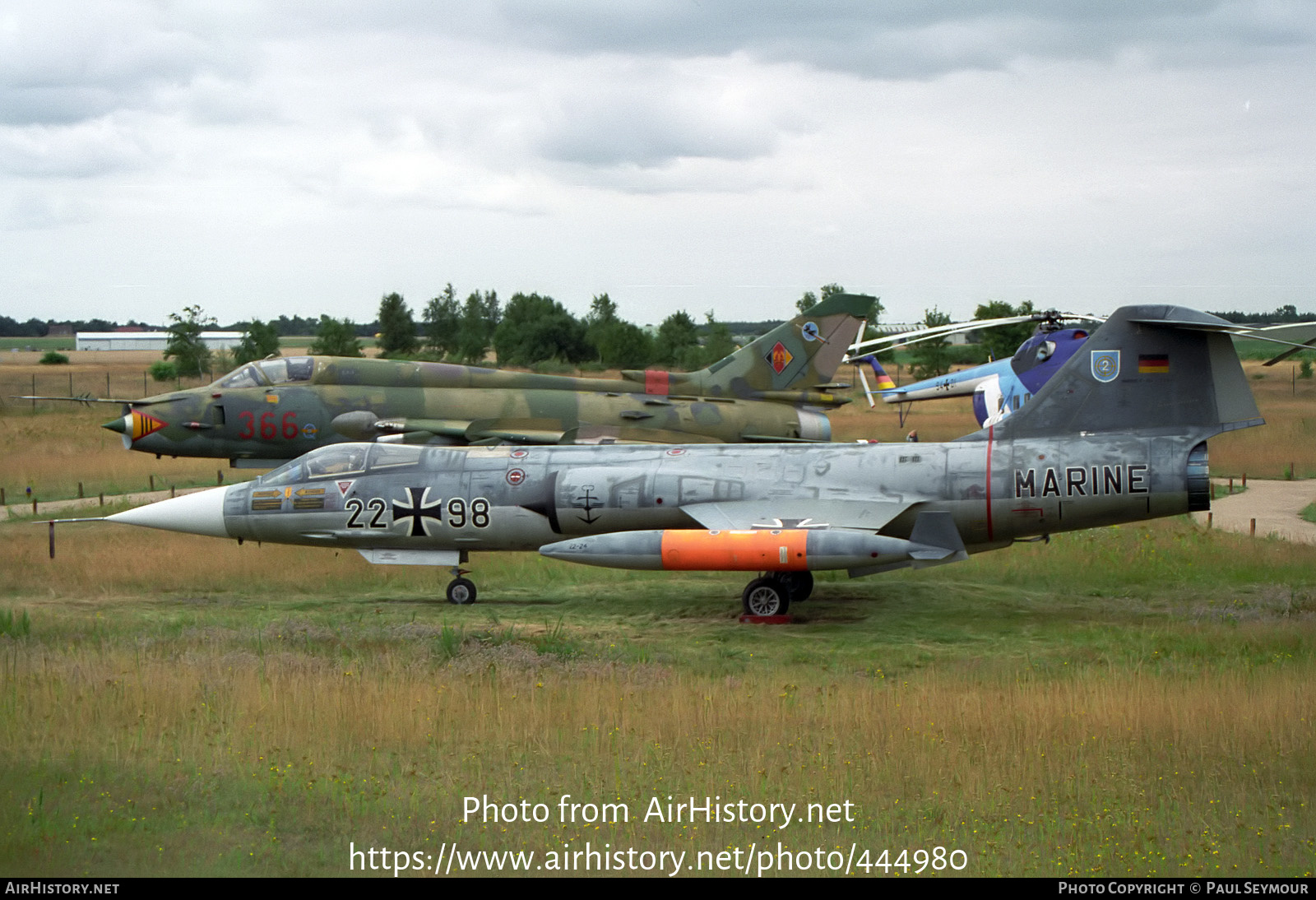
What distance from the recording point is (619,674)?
41.2 ft

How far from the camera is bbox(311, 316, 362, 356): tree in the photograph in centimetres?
6431

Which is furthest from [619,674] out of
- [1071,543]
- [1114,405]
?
[1071,543]

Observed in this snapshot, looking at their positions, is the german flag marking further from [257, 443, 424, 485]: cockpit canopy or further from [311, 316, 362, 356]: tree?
[311, 316, 362, 356]: tree

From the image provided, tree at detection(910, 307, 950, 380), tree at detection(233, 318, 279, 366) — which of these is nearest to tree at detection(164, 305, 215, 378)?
tree at detection(233, 318, 279, 366)

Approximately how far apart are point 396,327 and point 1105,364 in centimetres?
6657

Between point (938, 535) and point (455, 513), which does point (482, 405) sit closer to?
point (455, 513)

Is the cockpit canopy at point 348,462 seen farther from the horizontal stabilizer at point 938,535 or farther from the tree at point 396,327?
the tree at point 396,327

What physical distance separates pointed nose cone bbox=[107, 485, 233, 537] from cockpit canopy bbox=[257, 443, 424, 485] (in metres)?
0.75

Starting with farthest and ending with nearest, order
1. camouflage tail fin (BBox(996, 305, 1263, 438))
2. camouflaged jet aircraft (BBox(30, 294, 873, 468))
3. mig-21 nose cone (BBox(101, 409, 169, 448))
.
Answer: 1. mig-21 nose cone (BBox(101, 409, 169, 448))
2. camouflaged jet aircraft (BBox(30, 294, 873, 468))
3. camouflage tail fin (BBox(996, 305, 1263, 438))

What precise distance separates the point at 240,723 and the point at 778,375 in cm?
Answer: 1490

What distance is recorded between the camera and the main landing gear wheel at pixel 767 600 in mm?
16203

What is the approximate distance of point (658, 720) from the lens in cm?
1054

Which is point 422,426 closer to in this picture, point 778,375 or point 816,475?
point 778,375

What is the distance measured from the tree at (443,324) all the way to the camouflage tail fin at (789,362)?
67.1 meters
